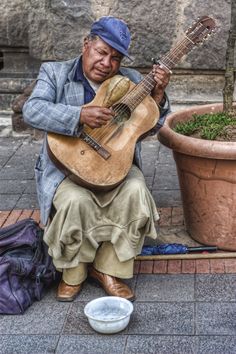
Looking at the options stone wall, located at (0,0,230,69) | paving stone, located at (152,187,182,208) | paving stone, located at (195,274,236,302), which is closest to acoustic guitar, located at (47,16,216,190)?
paving stone, located at (195,274,236,302)

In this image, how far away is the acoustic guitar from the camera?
356 cm

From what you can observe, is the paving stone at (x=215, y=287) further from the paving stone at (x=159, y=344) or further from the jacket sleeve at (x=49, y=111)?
the jacket sleeve at (x=49, y=111)

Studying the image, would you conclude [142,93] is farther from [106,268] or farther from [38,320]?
[38,320]

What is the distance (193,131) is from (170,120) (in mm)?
205

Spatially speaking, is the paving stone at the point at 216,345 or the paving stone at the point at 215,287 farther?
the paving stone at the point at 215,287

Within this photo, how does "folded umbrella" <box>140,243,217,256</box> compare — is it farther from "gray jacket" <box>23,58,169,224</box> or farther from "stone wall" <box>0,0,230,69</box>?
"stone wall" <box>0,0,230,69</box>

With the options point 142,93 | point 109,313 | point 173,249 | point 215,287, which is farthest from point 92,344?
point 142,93

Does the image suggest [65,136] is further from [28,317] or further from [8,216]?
[8,216]

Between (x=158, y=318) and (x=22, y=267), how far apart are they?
2.41 ft

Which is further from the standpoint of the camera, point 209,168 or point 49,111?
point 209,168

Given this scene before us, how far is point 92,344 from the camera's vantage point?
128 inches

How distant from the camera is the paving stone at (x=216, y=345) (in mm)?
3161

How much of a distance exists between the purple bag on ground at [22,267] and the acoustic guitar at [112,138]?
49 centimetres

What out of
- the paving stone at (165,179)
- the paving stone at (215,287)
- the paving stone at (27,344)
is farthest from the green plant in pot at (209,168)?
the paving stone at (27,344)
